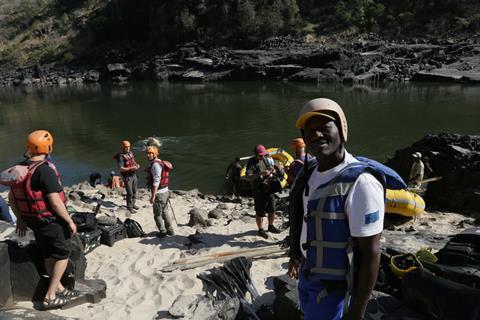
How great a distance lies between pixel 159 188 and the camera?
766cm

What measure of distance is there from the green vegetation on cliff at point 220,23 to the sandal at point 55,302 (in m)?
60.3

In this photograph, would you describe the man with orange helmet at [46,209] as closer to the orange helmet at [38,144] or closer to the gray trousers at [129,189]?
the orange helmet at [38,144]

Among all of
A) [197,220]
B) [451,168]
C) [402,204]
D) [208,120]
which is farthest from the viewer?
[208,120]

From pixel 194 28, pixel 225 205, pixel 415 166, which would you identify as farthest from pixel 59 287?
pixel 194 28

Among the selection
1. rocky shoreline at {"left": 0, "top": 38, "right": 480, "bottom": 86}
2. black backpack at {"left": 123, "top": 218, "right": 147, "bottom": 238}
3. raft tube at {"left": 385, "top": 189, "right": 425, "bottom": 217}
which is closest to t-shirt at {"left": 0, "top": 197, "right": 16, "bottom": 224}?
black backpack at {"left": 123, "top": 218, "right": 147, "bottom": 238}

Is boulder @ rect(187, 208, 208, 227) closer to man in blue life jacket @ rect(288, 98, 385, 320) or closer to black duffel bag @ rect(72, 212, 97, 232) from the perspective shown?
black duffel bag @ rect(72, 212, 97, 232)

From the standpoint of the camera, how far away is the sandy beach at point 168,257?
5113mm

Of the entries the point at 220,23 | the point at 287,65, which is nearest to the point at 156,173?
the point at 287,65

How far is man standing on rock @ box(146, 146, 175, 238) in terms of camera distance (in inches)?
295

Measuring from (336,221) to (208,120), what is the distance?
97.3 feet

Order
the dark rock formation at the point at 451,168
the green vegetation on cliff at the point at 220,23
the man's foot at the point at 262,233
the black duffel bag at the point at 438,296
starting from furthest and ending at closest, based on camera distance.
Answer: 1. the green vegetation on cliff at the point at 220,23
2. the dark rock formation at the point at 451,168
3. the man's foot at the point at 262,233
4. the black duffel bag at the point at 438,296

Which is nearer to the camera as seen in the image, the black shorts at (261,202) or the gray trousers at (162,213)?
the gray trousers at (162,213)

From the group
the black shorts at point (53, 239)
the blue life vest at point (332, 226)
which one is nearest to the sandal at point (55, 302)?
the black shorts at point (53, 239)

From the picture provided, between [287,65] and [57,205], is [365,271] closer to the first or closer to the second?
[57,205]
